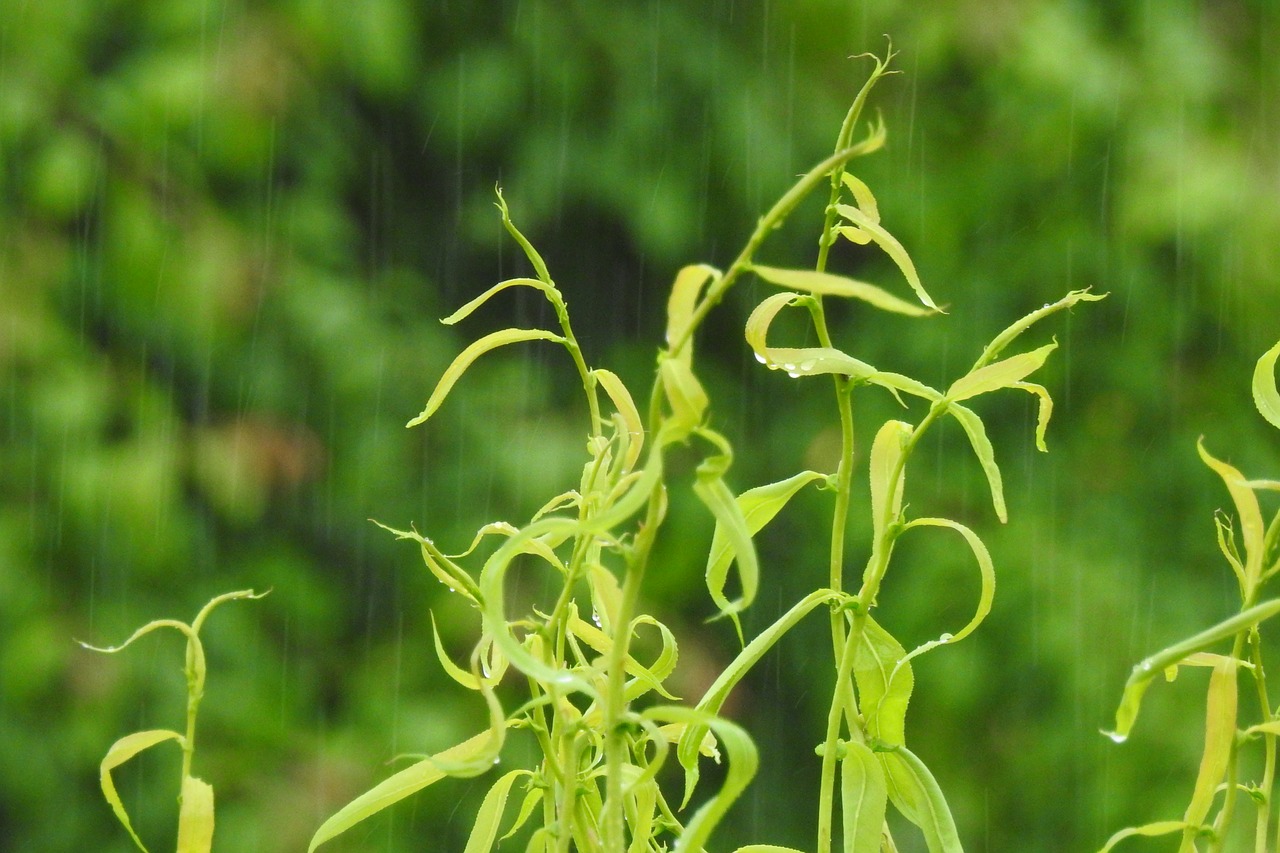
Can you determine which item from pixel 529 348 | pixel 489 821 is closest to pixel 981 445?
pixel 489 821

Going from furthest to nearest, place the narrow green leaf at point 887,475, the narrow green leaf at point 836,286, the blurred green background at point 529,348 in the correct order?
the blurred green background at point 529,348
the narrow green leaf at point 887,475
the narrow green leaf at point 836,286

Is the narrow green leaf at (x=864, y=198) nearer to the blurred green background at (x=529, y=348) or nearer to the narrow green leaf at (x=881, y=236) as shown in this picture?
the narrow green leaf at (x=881, y=236)

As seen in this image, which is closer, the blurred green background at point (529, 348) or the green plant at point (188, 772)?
the green plant at point (188, 772)

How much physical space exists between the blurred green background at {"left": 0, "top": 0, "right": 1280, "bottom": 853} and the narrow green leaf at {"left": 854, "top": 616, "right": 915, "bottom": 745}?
1.03m

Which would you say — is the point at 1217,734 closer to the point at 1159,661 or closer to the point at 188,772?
the point at 1159,661

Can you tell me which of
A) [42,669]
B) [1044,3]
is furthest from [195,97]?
[1044,3]

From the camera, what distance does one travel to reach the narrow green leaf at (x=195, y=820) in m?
0.29

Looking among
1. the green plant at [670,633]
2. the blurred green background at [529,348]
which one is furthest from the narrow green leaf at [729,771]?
the blurred green background at [529,348]

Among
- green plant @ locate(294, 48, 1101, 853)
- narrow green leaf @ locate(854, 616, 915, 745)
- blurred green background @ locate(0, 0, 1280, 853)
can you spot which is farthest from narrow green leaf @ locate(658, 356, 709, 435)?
blurred green background @ locate(0, 0, 1280, 853)

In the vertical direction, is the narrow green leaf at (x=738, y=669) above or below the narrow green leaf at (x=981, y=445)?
below

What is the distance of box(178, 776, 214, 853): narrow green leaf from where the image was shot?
0.29 metres

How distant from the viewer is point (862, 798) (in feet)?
0.96

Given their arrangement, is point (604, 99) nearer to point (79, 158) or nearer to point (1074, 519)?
point (79, 158)

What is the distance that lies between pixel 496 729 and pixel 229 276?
127 centimetres
